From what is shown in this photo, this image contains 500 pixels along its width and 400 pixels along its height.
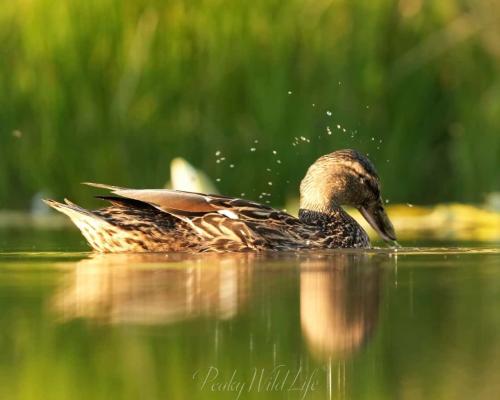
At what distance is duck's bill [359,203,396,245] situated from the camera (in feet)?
31.4

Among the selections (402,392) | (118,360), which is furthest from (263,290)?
(402,392)

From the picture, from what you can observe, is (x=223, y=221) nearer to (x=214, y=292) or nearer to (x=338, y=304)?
(x=214, y=292)

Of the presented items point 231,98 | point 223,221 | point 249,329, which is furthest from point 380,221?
point 249,329

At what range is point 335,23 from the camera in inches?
467

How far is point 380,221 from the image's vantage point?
9.64m

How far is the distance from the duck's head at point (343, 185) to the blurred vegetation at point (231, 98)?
1.70m

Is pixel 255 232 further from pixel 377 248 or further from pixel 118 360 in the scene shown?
pixel 118 360

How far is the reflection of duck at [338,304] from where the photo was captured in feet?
15.5

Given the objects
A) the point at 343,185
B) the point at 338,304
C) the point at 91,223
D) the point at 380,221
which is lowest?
the point at 338,304

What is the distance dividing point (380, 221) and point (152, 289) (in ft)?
12.1

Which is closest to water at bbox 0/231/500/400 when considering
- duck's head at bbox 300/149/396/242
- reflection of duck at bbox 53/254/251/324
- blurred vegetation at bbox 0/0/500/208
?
reflection of duck at bbox 53/254/251/324

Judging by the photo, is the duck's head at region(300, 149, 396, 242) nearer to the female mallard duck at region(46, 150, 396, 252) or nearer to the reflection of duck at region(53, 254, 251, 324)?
the female mallard duck at region(46, 150, 396, 252)

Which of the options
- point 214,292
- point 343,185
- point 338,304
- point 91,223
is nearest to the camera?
point 338,304

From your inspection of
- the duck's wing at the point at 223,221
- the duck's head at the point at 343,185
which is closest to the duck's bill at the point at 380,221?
the duck's head at the point at 343,185
